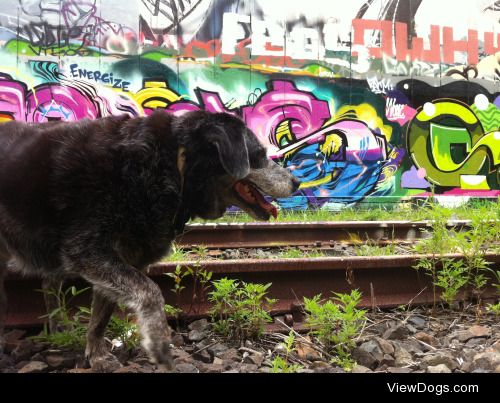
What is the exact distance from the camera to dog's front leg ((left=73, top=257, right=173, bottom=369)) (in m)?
2.36

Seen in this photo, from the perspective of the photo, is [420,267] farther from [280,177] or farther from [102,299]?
[102,299]

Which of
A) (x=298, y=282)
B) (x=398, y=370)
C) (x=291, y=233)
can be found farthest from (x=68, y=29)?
(x=398, y=370)

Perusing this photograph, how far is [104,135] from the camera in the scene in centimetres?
272

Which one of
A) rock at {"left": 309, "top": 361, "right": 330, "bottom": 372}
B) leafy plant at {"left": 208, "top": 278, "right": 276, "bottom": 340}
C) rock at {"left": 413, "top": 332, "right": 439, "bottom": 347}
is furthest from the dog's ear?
rock at {"left": 413, "top": 332, "right": 439, "bottom": 347}

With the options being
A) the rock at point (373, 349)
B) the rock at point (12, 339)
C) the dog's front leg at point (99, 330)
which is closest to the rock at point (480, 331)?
the rock at point (373, 349)

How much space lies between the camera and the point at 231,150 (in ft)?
9.09

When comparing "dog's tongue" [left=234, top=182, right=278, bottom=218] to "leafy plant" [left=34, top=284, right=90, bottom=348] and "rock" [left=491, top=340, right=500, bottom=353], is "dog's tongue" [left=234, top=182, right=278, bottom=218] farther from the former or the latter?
"rock" [left=491, top=340, right=500, bottom=353]

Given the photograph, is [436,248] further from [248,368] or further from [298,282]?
[248,368]

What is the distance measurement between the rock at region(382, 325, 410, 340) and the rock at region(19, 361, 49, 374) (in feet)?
6.96

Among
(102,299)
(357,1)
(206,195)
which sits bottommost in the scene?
(102,299)

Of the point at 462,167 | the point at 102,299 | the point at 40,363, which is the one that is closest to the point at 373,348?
the point at 102,299

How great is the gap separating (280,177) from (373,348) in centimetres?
128

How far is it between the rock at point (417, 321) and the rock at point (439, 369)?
34.4 inches

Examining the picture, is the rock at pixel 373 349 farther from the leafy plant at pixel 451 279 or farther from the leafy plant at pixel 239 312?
the leafy plant at pixel 451 279
